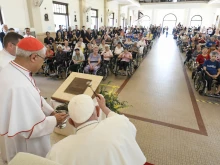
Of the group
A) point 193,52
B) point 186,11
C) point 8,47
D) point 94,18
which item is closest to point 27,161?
point 8,47

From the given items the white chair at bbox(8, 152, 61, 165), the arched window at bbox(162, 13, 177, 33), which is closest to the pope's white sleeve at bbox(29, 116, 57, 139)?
the white chair at bbox(8, 152, 61, 165)

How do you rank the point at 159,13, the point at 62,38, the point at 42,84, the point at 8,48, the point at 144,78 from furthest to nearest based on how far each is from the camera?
the point at 159,13
the point at 62,38
the point at 144,78
the point at 42,84
the point at 8,48

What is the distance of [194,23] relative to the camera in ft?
71.3

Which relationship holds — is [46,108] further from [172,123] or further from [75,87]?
[172,123]

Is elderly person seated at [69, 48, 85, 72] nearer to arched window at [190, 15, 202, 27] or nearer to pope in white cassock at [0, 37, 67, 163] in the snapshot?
pope in white cassock at [0, 37, 67, 163]

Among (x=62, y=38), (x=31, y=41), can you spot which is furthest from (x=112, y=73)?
(x=31, y=41)

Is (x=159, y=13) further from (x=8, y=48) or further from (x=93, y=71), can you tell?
(x=8, y=48)

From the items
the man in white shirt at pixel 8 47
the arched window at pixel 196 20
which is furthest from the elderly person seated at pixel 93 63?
the arched window at pixel 196 20

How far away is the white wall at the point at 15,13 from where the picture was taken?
591 centimetres

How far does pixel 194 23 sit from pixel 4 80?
2518cm

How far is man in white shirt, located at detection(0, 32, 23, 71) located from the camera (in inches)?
71.7

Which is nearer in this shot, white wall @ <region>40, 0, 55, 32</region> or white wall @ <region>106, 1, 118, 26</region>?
white wall @ <region>40, 0, 55, 32</region>

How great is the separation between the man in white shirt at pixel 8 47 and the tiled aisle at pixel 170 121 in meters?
1.21

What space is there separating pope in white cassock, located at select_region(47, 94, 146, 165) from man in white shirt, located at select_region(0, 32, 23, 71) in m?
1.34
